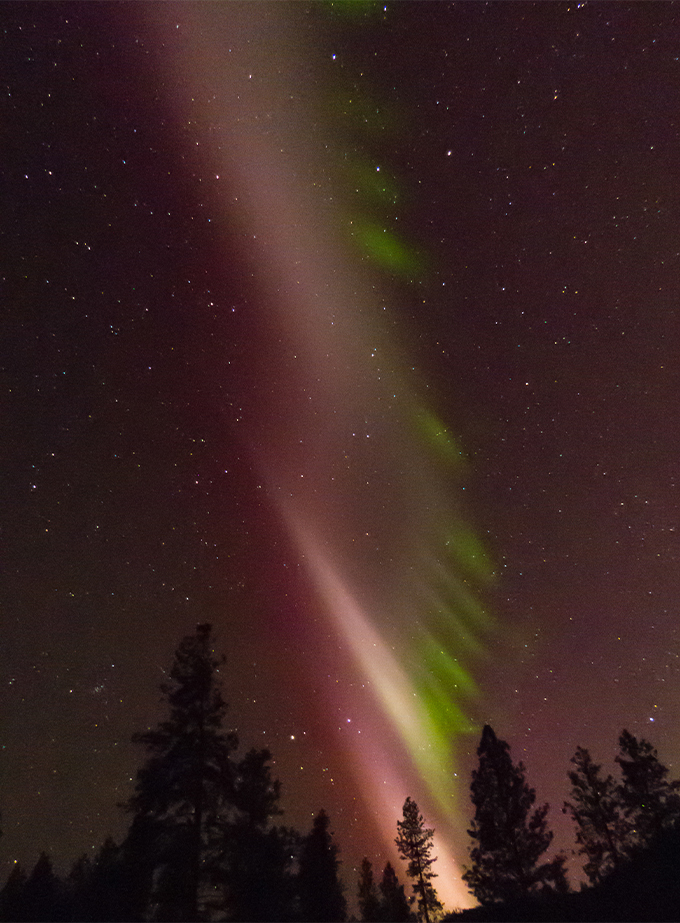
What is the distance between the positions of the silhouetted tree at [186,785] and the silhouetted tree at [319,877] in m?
12.2

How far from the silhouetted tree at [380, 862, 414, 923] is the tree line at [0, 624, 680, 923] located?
65.2ft

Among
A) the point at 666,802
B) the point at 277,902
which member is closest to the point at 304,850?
the point at 277,902

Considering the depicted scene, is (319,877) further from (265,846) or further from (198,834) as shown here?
(198,834)

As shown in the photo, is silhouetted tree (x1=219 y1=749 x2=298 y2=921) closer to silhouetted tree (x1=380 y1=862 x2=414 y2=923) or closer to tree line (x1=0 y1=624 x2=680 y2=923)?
tree line (x1=0 y1=624 x2=680 y2=923)

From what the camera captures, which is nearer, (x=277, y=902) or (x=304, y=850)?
(x=277, y=902)

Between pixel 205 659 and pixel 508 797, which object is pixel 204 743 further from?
pixel 508 797

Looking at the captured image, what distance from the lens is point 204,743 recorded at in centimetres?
1538

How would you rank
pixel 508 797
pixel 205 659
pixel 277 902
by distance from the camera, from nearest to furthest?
pixel 205 659 → pixel 277 902 → pixel 508 797

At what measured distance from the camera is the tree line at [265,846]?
46.1 feet

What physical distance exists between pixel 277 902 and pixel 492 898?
978 centimetres

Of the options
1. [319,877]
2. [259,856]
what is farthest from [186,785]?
[319,877]

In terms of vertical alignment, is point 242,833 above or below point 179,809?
below

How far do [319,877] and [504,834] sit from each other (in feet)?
30.6

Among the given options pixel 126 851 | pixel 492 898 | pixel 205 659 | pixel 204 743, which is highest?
pixel 205 659
